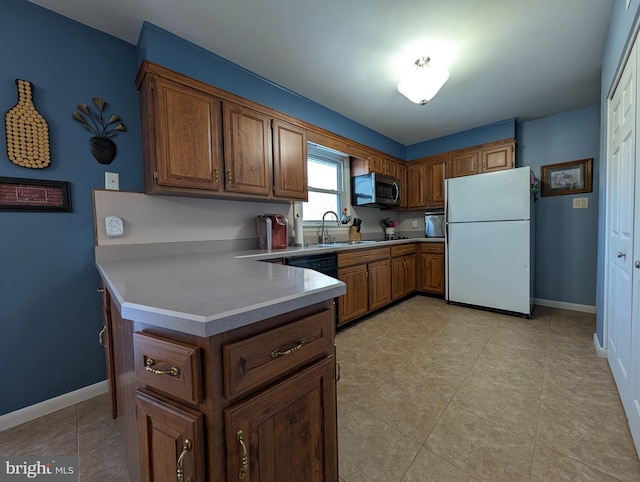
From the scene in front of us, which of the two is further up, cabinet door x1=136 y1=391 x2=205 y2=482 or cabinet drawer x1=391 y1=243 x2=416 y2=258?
cabinet drawer x1=391 y1=243 x2=416 y2=258

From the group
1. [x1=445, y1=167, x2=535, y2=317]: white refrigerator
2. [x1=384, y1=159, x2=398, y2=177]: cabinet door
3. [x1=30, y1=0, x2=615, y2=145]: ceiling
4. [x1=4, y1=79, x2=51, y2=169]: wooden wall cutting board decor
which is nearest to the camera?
[x1=4, y1=79, x2=51, y2=169]: wooden wall cutting board decor

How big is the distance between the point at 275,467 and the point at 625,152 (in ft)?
7.75

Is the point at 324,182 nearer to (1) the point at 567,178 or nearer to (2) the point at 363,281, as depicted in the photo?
(2) the point at 363,281

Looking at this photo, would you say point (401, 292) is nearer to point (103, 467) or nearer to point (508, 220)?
point (508, 220)

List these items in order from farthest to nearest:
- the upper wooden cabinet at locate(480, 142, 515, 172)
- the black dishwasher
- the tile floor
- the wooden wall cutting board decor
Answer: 1. the upper wooden cabinet at locate(480, 142, 515, 172)
2. the black dishwasher
3. the wooden wall cutting board decor
4. the tile floor

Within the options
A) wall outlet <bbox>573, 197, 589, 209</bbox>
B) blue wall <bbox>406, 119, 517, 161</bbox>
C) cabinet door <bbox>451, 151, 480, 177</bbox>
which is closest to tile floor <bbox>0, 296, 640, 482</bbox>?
wall outlet <bbox>573, 197, 589, 209</bbox>

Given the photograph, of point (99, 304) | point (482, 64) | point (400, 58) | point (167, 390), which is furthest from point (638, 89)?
point (99, 304)

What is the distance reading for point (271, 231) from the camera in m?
2.47

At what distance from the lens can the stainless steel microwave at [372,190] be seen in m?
3.53

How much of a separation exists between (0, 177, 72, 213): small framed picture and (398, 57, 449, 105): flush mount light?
2602 millimetres

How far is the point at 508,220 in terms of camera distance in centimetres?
295

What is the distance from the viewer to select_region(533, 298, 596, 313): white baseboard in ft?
10.2

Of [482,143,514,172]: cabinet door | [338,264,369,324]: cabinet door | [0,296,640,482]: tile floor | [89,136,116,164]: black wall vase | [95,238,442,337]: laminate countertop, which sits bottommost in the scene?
[0,296,640,482]: tile floor

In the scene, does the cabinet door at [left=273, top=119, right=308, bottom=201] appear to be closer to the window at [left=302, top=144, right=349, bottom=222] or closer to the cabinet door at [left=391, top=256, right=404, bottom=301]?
the window at [left=302, top=144, right=349, bottom=222]
